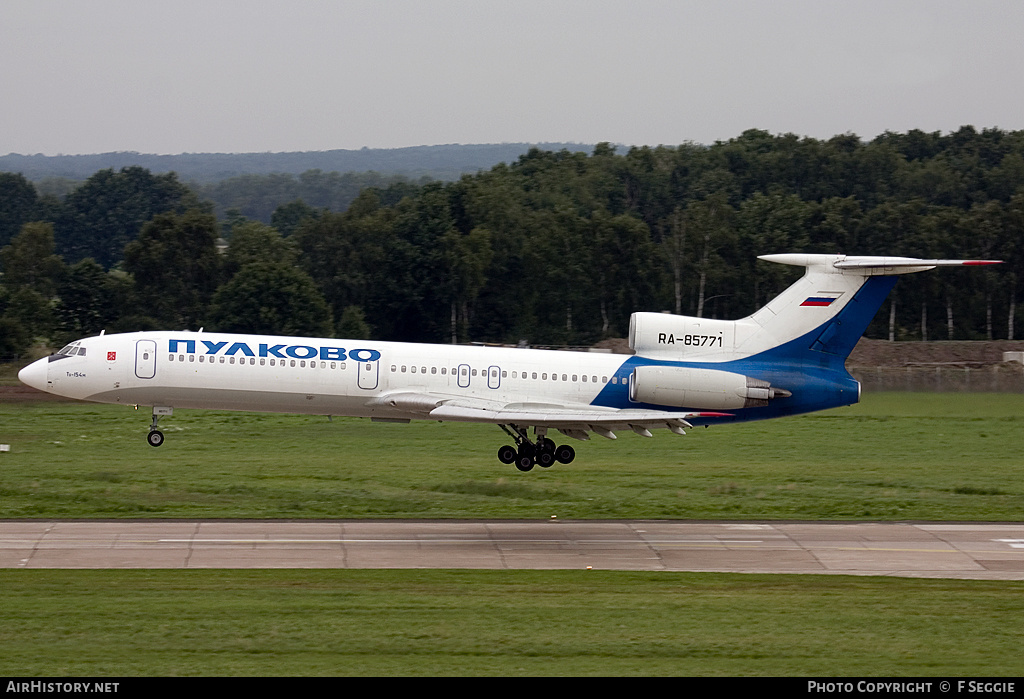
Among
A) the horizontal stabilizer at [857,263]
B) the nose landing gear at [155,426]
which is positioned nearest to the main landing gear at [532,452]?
the horizontal stabilizer at [857,263]

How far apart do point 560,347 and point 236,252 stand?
27784 mm

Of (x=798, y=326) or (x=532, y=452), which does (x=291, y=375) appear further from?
(x=798, y=326)

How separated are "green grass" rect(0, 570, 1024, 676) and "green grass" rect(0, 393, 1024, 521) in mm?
11330

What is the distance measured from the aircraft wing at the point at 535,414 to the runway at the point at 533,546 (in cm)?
370

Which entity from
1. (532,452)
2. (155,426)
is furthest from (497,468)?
(155,426)

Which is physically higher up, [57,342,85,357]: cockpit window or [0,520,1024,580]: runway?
[57,342,85,357]: cockpit window

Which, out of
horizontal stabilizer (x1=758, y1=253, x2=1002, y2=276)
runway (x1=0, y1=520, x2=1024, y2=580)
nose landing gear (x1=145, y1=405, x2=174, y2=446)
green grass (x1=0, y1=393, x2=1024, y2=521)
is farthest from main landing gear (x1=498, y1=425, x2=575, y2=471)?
nose landing gear (x1=145, y1=405, x2=174, y2=446)

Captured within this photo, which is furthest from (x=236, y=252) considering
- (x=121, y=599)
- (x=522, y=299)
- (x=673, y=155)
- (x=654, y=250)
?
(x=121, y=599)

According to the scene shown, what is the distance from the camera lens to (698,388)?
41969mm

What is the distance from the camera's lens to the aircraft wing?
4072 cm

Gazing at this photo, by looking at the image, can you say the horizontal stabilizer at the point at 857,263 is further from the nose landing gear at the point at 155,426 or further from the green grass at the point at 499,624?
the nose landing gear at the point at 155,426

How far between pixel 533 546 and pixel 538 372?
619cm

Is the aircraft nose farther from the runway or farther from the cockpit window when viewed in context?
the runway

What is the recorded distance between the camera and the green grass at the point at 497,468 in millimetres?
46219
